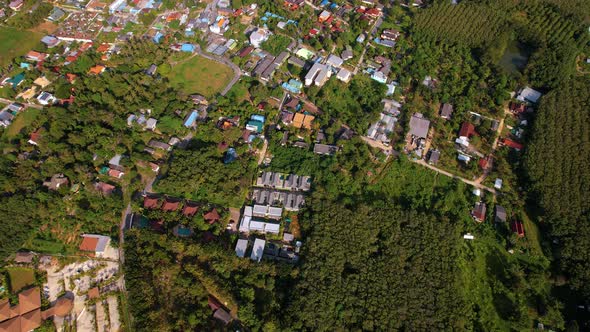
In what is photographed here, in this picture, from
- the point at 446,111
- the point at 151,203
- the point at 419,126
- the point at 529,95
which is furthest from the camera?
the point at 529,95

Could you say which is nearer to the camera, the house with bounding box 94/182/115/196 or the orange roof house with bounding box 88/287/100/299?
the orange roof house with bounding box 88/287/100/299

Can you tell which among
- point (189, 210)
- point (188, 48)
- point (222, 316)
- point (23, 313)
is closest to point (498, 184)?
point (222, 316)

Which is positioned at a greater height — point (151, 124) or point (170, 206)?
point (151, 124)

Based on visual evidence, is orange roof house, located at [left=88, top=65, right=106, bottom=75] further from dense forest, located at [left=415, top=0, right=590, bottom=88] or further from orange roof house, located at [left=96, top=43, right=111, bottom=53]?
dense forest, located at [left=415, top=0, right=590, bottom=88]

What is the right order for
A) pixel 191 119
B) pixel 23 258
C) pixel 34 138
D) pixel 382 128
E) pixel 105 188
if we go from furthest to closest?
pixel 191 119 → pixel 382 128 → pixel 34 138 → pixel 105 188 → pixel 23 258

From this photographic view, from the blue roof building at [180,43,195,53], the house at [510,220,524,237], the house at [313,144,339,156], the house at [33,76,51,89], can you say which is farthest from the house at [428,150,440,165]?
the house at [33,76,51,89]

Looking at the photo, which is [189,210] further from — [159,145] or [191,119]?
[191,119]

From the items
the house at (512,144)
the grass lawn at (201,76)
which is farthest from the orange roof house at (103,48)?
the house at (512,144)
